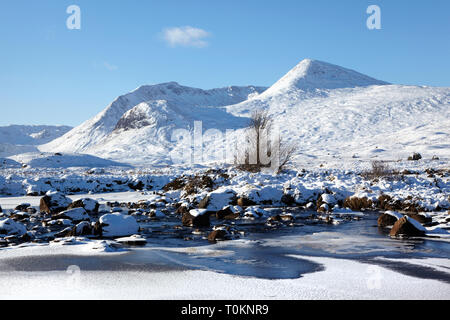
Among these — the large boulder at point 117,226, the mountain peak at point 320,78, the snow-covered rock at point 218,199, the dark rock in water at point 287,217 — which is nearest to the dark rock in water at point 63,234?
the large boulder at point 117,226

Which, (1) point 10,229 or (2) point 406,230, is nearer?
(2) point 406,230

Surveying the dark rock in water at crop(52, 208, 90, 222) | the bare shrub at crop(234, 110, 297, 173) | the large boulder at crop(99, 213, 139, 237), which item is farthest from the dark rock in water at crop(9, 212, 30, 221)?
the bare shrub at crop(234, 110, 297, 173)

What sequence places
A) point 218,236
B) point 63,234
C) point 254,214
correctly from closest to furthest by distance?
point 218,236, point 63,234, point 254,214

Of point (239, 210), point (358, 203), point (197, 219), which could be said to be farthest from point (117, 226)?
point (358, 203)

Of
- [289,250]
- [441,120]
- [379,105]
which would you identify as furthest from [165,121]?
[289,250]

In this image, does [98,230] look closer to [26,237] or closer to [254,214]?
[26,237]

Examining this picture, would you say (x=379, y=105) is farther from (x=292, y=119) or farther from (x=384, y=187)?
(x=384, y=187)

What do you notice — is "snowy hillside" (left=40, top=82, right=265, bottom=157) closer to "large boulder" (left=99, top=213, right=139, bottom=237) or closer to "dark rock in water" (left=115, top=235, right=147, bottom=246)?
"large boulder" (left=99, top=213, right=139, bottom=237)
